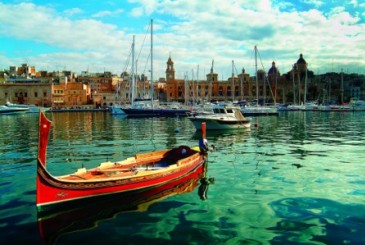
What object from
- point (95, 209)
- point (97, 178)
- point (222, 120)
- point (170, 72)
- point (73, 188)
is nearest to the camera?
point (73, 188)

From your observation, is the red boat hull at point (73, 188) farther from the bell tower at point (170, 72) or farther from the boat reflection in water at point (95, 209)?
the bell tower at point (170, 72)

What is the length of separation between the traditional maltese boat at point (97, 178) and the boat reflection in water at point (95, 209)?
205 millimetres

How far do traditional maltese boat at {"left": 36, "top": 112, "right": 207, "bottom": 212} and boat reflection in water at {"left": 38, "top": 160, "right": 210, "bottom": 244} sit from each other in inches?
8.1

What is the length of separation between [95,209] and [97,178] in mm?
1145

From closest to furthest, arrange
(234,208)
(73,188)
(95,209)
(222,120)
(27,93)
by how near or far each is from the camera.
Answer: (73,188) → (95,209) → (234,208) → (222,120) → (27,93)

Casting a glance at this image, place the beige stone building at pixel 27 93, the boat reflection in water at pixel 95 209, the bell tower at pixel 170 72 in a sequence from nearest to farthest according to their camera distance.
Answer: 1. the boat reflection in water at pixel 95 209
2. the beige stone building at pixel 27 93
3. the bell tower at pixel 170 72

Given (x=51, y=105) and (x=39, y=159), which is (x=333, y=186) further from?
(x=51, y=105)

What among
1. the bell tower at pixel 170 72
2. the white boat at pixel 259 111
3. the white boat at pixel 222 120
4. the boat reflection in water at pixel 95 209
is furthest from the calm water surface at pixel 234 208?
the bell tower at pixel 170 72

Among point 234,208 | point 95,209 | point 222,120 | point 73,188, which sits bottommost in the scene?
point 234,208

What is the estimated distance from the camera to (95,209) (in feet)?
37.4

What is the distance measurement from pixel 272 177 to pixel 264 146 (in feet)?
36.5

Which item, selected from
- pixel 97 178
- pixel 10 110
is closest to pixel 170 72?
pixel 10 110

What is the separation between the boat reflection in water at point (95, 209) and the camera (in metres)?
10.0

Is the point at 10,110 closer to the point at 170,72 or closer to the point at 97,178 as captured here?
the point at 170,72
